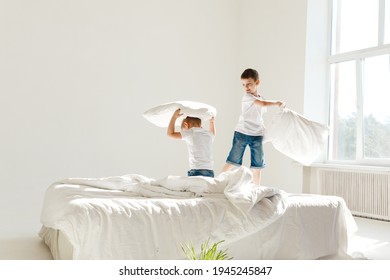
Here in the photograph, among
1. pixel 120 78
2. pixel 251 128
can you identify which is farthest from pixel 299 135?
pixel 120 78

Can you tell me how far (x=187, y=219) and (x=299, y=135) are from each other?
1485 mm

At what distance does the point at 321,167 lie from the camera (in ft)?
16.5

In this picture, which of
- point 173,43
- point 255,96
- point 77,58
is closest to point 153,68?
point 173,43

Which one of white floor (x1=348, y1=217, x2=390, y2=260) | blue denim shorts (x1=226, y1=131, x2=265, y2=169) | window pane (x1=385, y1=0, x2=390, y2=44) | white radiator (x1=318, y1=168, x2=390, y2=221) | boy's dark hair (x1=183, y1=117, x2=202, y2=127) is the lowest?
white floor (x1=348, y1=217, x2=390, y2=260)

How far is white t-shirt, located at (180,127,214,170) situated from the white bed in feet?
1.60

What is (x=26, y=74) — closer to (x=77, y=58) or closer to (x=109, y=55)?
(x=77, y=58)

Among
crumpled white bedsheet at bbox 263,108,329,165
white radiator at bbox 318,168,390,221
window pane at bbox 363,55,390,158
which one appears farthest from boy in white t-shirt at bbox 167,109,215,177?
window pane at bbox 363,55,390,158

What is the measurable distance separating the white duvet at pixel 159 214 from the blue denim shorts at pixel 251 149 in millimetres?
1204

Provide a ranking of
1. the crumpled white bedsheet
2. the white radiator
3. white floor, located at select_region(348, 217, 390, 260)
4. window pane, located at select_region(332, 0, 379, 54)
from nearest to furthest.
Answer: white floor, located at select_region(348, 217, 390, 260) < the crumpled white bedsheet < the white radiator < window pane, located at select_region(332, 0, 379, 54)

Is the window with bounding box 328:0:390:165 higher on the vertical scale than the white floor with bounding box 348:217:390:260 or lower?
higher

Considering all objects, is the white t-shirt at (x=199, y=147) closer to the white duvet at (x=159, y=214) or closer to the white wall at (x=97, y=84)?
the white duvet at (x=159, y=214)

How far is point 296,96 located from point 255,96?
5.96 ft

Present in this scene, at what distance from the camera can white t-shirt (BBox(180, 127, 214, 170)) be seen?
3.01 metres

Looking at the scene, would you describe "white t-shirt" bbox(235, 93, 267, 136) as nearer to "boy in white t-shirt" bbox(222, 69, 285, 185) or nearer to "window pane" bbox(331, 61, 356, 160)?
"boy in white t-shirt" bbox(222, 69, 285, 185)
